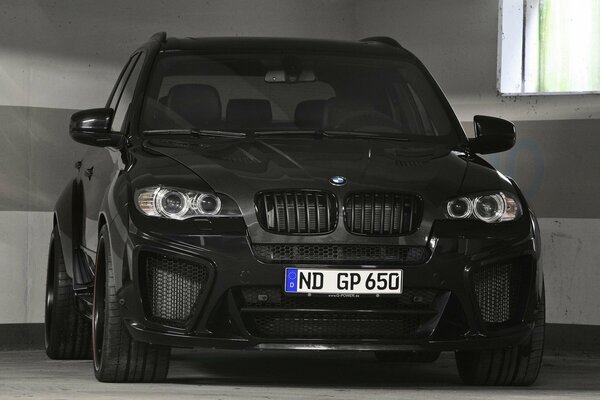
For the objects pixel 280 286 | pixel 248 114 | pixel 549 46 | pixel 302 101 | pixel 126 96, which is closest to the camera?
pixel 280 286

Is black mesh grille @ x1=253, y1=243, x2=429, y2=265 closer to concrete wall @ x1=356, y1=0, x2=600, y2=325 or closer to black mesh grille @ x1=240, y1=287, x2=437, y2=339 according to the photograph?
black mesh grille @ x1=240, y1=287, x2=437, y2=339

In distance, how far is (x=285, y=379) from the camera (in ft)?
23.4

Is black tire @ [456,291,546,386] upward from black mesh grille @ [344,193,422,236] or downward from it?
downward

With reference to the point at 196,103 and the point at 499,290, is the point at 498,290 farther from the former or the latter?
the point at 196,103

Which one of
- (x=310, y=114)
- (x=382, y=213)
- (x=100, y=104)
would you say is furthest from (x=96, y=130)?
(x=100, y=104)

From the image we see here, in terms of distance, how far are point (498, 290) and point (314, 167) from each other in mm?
917

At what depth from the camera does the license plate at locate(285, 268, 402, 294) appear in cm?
605

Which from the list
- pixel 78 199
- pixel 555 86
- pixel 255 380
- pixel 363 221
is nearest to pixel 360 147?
pixel 363 221

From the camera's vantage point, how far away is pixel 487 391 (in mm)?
6391

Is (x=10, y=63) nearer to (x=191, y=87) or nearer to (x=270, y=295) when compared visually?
(x=191, y=87)

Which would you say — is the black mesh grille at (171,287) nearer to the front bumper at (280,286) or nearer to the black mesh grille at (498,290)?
the front bumper at (280,286)

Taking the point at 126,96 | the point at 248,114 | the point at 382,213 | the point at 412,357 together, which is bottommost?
the point at 412,357

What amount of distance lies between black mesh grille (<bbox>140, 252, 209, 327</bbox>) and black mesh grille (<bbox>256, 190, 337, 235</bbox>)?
349mm

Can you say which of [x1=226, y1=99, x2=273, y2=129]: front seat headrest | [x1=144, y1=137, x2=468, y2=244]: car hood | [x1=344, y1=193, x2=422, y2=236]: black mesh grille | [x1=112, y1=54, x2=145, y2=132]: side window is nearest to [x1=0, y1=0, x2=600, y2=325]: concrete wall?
[x1=112, y1=54, x2=145, y2=132]: side window
